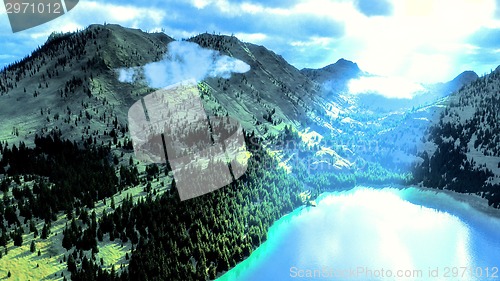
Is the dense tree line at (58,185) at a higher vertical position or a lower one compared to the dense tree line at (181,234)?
higher

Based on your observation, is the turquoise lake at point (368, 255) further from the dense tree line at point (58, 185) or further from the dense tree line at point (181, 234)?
the dense tree line at point (58, 185)

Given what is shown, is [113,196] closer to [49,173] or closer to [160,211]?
[160,211]

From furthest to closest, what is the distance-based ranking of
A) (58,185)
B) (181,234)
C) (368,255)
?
(58,185) → (368,255) → (181,234)

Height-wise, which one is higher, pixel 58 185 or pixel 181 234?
pixel 58 185

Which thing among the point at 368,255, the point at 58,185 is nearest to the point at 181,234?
the point at 58,185

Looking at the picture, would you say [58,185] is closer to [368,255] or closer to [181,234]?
[181,234]

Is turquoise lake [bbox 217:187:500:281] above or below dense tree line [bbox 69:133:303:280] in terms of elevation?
below

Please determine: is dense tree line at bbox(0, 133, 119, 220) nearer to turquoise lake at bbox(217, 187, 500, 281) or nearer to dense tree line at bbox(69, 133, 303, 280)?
dense tree line at bbox(69, 133, 303, 280)

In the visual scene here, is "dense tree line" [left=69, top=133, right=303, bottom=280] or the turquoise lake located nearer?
"dense tree line" [left=69, top=133, right=303, bottom=280]

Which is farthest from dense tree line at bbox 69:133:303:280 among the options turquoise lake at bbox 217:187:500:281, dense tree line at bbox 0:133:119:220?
dense tree line at bbox 0:133:119:220

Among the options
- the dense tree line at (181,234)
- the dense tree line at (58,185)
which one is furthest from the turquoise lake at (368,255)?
the dense tree line at (58,185)

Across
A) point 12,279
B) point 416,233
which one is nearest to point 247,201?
point 416,233
